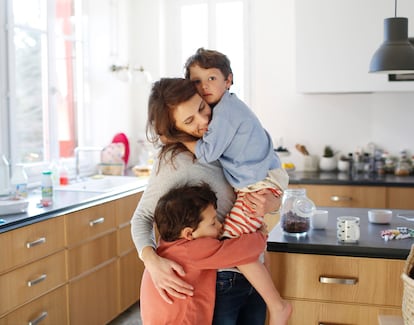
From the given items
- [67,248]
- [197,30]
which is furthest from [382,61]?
[197,30]

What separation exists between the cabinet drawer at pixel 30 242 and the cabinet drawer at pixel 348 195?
1.89m

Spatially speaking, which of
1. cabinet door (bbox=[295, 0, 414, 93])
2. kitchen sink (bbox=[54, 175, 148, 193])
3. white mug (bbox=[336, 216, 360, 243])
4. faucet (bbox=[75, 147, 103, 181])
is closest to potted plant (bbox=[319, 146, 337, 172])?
cabinet door (bbox=[295, 0, 414, 93])

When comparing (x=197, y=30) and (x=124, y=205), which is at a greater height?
(x=197, y=30)

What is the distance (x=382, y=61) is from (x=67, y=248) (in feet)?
5.92

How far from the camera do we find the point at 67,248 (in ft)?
9.40

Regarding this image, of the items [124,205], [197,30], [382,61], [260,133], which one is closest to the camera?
[260,133]

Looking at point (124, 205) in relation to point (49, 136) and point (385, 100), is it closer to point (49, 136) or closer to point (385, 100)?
point (49, 136)

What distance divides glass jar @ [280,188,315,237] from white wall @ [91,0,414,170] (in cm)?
247

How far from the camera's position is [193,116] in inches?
63.2

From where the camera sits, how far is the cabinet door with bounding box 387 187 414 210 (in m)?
3.81

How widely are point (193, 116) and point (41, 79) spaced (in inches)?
94.3

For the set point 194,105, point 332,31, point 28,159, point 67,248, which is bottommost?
point 67,248

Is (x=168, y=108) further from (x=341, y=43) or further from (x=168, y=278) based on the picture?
(x=341, y=43)

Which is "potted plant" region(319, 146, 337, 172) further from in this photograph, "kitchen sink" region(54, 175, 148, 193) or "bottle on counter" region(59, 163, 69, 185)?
"bottle on counter" region(59, 163, 69, 185)
